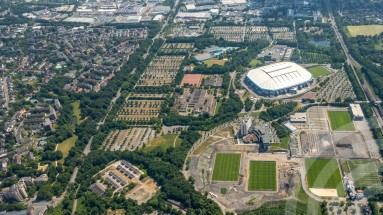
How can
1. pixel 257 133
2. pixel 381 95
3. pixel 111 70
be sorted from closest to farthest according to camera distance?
pixel 257 133 → pixel 381 95 → pixel 111 70

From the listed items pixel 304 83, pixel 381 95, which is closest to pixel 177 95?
pixel 304 83

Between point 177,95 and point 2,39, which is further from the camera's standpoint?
point 2,39

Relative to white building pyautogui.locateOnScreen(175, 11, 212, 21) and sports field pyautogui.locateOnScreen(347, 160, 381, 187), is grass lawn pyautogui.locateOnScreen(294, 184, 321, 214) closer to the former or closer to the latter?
sports field pyautogui.locateOnScreen(347, 160, 381, 187)

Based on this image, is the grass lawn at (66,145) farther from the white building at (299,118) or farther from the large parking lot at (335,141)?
the large parking lot at (335,141)

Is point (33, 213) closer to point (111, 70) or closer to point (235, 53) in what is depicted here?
point (111, 70)

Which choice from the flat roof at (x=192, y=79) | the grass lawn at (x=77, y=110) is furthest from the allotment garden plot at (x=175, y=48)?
the grass lawn at (x=77, y=110)
